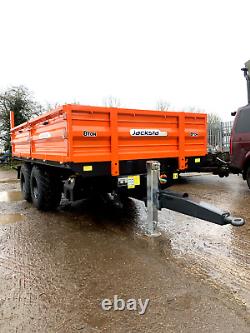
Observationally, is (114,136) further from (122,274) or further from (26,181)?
(26,181)

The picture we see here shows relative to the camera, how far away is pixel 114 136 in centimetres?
419

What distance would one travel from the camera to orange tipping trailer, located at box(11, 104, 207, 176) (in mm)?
3930

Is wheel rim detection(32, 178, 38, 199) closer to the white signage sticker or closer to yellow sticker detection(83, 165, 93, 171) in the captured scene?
yellow sticker detection(83, 165, 93, 171)

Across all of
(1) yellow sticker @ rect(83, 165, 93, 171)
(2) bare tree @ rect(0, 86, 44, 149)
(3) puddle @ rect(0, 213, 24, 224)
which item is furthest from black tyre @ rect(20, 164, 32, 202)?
(2) bare tree @ rect(0, 86, 44, 149)

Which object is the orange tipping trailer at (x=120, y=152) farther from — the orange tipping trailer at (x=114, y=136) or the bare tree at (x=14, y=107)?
the bare tree at (x=14, y=107)

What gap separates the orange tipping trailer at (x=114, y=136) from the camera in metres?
3.93

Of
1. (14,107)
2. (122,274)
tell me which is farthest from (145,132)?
(14,107)

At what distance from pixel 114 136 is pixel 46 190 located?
2.06 metres

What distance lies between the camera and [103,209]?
5.95 metres

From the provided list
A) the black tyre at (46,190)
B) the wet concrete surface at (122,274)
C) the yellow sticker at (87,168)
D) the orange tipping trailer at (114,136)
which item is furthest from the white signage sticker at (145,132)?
the black tyre at (46,190)

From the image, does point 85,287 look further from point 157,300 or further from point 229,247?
point 229,247

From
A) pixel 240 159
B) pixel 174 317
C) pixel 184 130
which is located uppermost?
pixel 184 130

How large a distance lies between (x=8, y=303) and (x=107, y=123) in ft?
8.41

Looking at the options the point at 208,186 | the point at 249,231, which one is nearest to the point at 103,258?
the point at 249,231
